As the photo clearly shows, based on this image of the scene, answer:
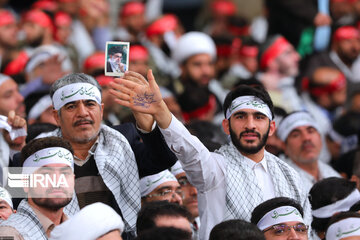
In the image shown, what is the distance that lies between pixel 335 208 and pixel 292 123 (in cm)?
152

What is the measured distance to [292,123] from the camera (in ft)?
26.9

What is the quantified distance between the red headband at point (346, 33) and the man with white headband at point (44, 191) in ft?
21.3

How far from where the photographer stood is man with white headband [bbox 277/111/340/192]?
26.6 ft

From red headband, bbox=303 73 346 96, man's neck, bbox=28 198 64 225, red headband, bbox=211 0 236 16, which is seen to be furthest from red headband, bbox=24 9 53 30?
man's neck, bbox=28 198 64 225

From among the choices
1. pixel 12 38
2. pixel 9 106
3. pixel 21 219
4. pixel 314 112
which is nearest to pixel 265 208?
pixel 21 219

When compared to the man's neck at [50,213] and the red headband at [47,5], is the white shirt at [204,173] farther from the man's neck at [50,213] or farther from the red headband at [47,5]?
the red headband at [47,5]

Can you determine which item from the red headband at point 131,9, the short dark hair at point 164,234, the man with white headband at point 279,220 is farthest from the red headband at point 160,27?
the short dark hair at point 164,234

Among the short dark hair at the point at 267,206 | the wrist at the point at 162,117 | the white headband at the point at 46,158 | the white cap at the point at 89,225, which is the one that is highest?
the wrist at the point at 162,117

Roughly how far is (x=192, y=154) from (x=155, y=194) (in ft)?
2.94

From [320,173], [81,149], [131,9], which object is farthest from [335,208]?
[131,9]

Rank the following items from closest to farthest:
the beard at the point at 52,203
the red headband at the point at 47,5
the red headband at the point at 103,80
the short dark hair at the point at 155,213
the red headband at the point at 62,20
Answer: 1. the short dark hair at the point at 155,213
2. the beard at the point at 52,203
3. the red headband at the point at 103,80
4. the red headband at the point at 62,20
5. the red headband at the point at 47,5

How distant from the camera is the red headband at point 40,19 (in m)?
10.7

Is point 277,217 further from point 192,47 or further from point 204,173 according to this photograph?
point 192,47

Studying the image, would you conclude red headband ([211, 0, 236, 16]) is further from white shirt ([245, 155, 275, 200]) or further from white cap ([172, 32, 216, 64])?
white shirt ([245, 155, 275, 200])
